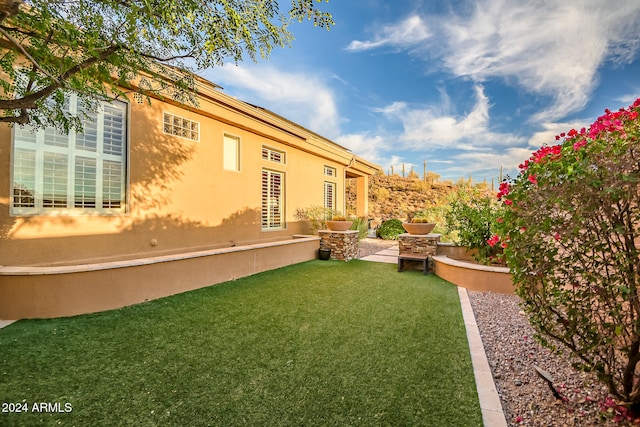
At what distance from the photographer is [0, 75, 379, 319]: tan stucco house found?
4.79m

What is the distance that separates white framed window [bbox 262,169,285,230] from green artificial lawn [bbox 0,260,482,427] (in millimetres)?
5266

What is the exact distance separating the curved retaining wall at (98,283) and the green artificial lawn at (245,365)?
269mm

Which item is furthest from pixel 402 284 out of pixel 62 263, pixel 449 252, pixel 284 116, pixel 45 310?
pixel 284 116

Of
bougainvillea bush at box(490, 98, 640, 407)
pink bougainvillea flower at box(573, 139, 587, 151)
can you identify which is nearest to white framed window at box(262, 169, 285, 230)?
bougainvillea bush at box(490, 98, 640, 407)

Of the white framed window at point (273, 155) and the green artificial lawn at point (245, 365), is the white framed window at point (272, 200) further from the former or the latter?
the green artificial lawn at point (245, 365)

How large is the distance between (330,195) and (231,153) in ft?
21.5

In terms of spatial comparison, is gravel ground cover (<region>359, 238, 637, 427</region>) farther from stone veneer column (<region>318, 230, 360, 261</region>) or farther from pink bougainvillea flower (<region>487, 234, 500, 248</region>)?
stone veneer column (<region>318, 230, 360, 261</region>)

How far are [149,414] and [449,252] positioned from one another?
8048mm

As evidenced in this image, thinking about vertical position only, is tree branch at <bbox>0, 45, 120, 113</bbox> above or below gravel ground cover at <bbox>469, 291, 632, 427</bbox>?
above

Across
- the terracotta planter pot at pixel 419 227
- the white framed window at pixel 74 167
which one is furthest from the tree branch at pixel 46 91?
the terracotta planter pot at pixel 419 227

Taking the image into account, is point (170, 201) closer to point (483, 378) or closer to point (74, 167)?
point (74, 167)

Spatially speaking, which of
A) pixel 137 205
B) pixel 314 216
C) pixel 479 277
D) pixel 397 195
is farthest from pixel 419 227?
pixel 397 195

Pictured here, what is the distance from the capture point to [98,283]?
15.5ft

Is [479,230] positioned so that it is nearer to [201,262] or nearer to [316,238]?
[316,238]
